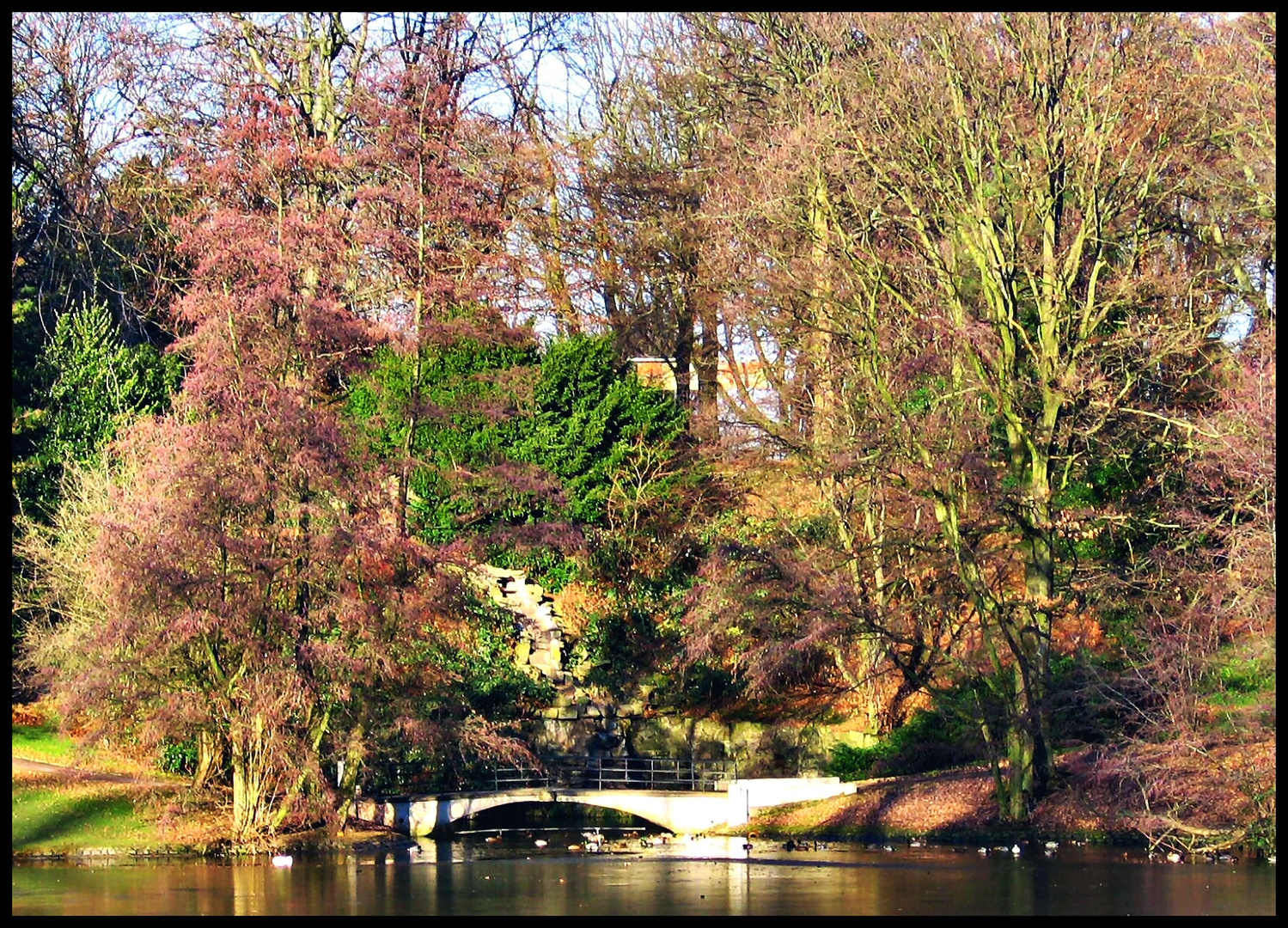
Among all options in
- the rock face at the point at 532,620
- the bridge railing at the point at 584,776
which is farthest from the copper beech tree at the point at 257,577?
the rock face at the point at 532,620

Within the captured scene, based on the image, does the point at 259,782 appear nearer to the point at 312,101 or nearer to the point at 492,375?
the point at 492,375

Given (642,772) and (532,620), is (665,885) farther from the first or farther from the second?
(532,620)

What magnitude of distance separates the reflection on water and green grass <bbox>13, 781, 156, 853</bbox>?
56.8 inches

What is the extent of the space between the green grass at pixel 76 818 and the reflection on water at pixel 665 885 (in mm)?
1443

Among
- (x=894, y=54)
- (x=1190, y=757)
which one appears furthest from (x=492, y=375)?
(x=1190, y=757)

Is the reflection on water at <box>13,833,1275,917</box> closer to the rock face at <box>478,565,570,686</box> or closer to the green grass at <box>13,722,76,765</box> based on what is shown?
the green grass at <box>13,722,76,765</box>

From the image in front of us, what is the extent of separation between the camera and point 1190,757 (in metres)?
24.0

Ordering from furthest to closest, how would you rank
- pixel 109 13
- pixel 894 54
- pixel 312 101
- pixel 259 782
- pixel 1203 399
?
pixel 109 13 → pixel 312 101 → pixel 1203 399 → pixel 894 54 → pixel 259 782

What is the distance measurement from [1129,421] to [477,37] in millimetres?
24131

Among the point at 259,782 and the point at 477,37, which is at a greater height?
the point at 477,37

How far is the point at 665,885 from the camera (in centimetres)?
2202

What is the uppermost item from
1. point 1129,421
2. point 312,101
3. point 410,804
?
point 312,101

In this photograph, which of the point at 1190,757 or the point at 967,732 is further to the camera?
the point at 967,732

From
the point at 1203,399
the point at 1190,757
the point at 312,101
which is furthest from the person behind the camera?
the point at 312,101
